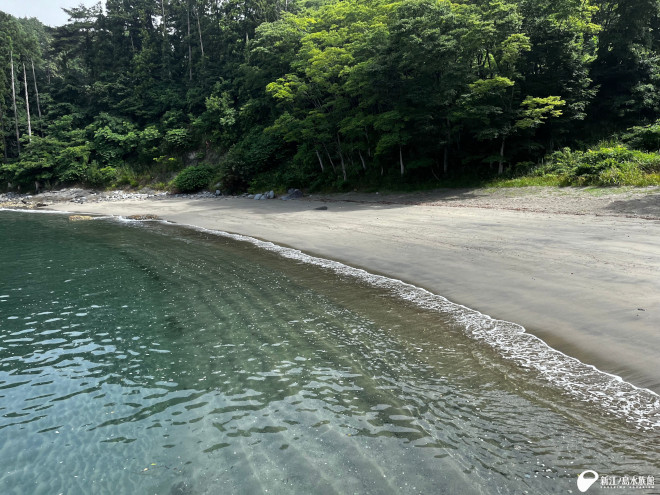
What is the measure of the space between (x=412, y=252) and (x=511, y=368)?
550cm

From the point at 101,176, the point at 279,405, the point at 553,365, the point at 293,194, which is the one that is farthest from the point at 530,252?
the point at 101,176

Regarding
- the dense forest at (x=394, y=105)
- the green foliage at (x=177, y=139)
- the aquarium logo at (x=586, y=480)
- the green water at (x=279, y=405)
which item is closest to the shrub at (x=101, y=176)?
the dense forest at (x=394, y=105)

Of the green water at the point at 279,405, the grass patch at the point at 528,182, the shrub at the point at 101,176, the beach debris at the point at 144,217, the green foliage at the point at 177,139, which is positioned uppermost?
the green foliage at the point at 177,139

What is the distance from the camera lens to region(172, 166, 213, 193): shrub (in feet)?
102

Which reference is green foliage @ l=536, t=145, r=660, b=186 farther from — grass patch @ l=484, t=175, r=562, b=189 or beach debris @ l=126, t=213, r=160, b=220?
beach debris @ l=126, t=213, r=160, b=220

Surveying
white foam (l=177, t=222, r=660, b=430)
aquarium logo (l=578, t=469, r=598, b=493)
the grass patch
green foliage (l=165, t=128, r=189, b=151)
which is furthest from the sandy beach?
green foliage (l=165, t=128, r=189, b=151)

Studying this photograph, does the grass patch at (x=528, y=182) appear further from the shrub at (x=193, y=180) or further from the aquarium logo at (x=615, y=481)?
the shrub at (x=193, y=180)

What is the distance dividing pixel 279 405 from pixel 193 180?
29.0 meters

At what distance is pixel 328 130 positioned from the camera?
23969mm

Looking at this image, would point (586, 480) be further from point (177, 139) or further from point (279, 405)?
point (177, 139)

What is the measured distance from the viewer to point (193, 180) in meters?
31.0

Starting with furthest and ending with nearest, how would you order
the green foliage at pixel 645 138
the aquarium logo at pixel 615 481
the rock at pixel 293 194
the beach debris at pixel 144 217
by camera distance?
the rock at pixel 293 194, the beach debris at pixel 144 217, the green foliage at pixel 645 138, the aquarium logo at pixel 615 481

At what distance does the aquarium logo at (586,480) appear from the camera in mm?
3064

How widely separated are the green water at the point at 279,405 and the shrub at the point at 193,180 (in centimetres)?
2362
